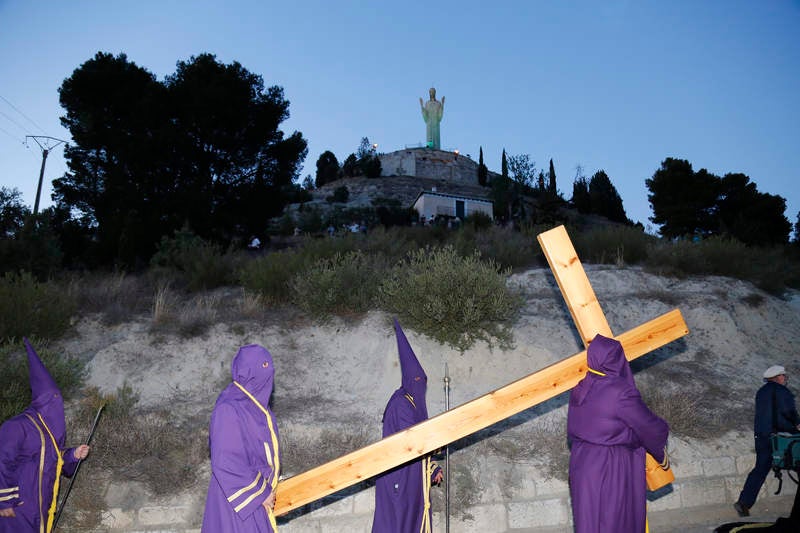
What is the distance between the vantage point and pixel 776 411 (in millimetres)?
6078

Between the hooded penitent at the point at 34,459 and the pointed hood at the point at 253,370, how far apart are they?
1.97 meters

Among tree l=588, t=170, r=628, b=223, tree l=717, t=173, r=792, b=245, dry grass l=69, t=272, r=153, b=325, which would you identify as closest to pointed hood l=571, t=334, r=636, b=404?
dry grass l=69, t=272, r=153, b=325

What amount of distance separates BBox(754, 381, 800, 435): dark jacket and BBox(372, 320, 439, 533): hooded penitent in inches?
155

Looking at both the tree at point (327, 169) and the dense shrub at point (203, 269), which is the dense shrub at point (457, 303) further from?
the tree at point (327, 169)

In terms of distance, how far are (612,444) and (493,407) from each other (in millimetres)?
762

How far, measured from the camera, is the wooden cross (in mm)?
3445

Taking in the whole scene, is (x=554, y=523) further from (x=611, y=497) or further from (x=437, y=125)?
(x=437, y=125)

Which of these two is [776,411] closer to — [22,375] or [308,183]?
[22,375]

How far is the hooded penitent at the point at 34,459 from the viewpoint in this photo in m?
4.02

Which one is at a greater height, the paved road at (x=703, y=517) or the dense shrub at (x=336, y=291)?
the dense shrub at (x=336, y=291)

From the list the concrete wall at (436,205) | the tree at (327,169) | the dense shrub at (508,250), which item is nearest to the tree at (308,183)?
the tree at (327,169)

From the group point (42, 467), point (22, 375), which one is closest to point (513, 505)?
point (42, 467)

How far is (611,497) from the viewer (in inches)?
138

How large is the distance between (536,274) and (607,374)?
9.18 meters
